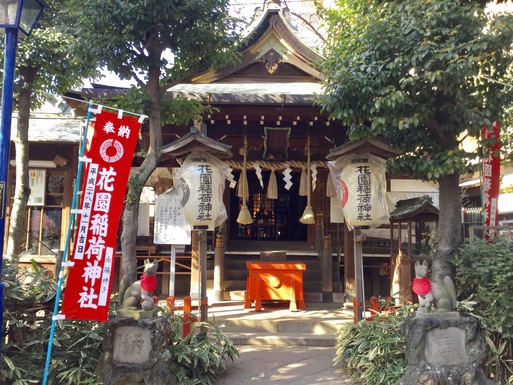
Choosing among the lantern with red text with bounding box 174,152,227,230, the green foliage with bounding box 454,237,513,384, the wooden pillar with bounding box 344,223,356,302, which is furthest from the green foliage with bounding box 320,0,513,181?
the wooden pillar with bounding box 344,223,356,302

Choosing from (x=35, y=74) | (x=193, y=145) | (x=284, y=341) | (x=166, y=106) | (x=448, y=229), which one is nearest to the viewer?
(x=448, y=229)

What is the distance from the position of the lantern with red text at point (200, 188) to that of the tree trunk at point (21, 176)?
2.94 metres

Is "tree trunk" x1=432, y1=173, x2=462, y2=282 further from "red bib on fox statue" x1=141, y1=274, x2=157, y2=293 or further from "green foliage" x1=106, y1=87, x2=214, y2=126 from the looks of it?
"green foliage" x1=106, y1=87, x2=214, y2=126

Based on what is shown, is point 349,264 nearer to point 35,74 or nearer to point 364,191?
point 364,191

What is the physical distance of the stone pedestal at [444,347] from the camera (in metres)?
4.76

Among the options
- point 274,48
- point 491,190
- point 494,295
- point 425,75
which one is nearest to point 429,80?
point 425,75

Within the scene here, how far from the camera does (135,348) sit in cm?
492

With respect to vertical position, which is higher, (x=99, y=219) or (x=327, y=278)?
(x=99, y=219)

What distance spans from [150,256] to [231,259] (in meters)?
2.21

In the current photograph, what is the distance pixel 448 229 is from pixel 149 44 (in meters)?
5.25

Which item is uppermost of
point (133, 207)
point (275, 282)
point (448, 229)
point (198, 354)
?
point (133, 207)

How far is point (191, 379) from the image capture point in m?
5.25

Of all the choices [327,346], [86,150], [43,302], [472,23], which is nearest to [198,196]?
[86,150]

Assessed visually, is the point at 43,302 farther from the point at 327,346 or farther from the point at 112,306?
the point at 327,346
